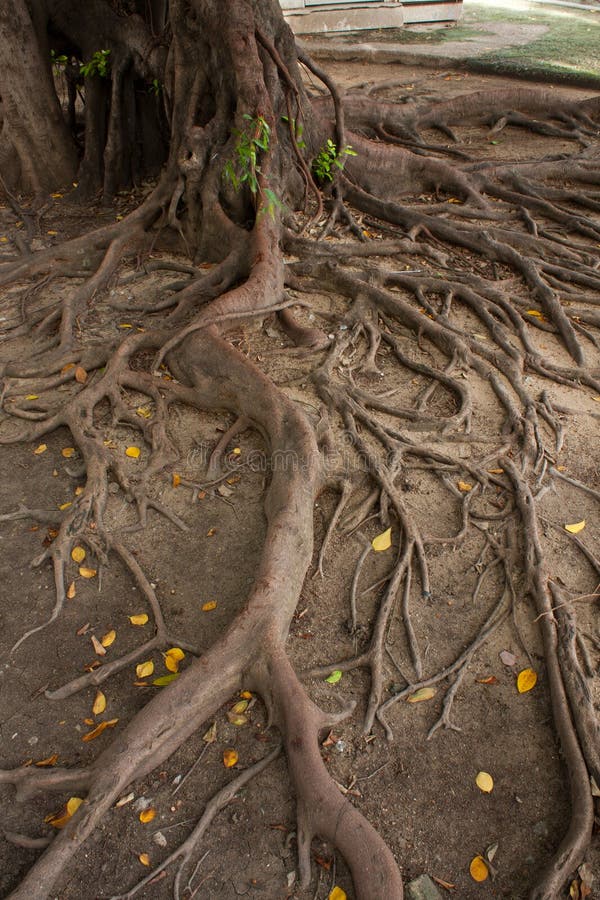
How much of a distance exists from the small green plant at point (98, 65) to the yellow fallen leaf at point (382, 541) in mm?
5375

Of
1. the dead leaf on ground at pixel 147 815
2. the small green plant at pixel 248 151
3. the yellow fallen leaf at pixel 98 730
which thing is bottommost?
the dead leaf on ground at pixel 147 815

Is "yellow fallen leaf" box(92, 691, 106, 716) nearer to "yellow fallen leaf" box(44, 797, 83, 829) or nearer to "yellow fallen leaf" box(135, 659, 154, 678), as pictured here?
"yellow fallen leaf" box(135, 659, 154, 678)

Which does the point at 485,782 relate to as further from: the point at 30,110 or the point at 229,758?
the point at 30,110

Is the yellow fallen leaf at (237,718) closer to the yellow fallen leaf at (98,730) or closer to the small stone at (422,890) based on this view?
the yellow fallen leaf at (98,730)

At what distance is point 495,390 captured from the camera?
13.1 ft

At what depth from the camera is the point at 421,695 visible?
2.55 m

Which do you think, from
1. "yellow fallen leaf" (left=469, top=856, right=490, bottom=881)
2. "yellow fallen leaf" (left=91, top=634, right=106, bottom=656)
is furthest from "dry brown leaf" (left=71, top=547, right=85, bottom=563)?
"yellow fallen leaf" (left=469, top=856, right=490, bottom=881)

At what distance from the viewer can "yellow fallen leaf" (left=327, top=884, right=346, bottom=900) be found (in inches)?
80.7

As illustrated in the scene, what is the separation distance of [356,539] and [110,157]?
4994 millimetres

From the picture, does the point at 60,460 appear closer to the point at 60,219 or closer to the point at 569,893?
the point at 569,893

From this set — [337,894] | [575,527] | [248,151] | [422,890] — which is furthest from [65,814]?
[248,151]

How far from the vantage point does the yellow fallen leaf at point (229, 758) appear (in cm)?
238

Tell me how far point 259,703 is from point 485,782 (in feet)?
2.73

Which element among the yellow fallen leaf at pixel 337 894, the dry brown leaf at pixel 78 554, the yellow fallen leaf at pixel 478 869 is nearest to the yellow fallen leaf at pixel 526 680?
the yellow fallen leaf at pixel 478 869
